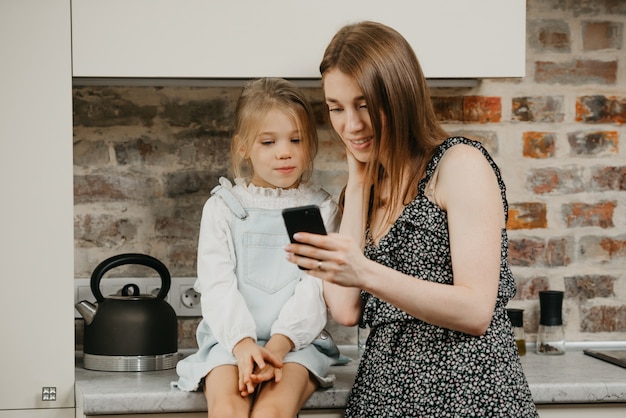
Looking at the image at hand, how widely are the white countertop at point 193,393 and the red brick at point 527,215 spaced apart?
50cm

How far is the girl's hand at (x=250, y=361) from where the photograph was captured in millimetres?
1558

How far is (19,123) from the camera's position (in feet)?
5.66

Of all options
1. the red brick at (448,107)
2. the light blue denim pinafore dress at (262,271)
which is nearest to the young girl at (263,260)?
the light blue denim pinafore dress at (262,271)

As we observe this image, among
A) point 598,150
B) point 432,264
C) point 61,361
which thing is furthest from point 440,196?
point 598,150

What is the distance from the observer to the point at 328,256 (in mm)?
1277

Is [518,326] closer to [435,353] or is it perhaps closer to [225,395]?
[435,353]

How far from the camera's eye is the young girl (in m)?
1.68

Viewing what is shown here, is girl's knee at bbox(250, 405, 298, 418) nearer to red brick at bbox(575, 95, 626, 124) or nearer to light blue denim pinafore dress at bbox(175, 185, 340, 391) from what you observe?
light blue denim pinafore dress at bbox(175, 185, 340, 391)

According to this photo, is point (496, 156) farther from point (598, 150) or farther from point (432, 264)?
point (432, 264)

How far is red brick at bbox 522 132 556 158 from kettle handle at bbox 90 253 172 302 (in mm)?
993

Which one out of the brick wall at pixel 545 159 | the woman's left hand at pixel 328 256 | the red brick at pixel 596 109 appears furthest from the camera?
the red brick at pixel 596 109

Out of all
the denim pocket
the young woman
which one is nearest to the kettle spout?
the denim pocket

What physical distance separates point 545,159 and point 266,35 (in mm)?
896

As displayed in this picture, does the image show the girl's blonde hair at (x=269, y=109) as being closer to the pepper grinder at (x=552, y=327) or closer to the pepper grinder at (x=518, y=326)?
the pepper grinder at (x=518, y=326)
